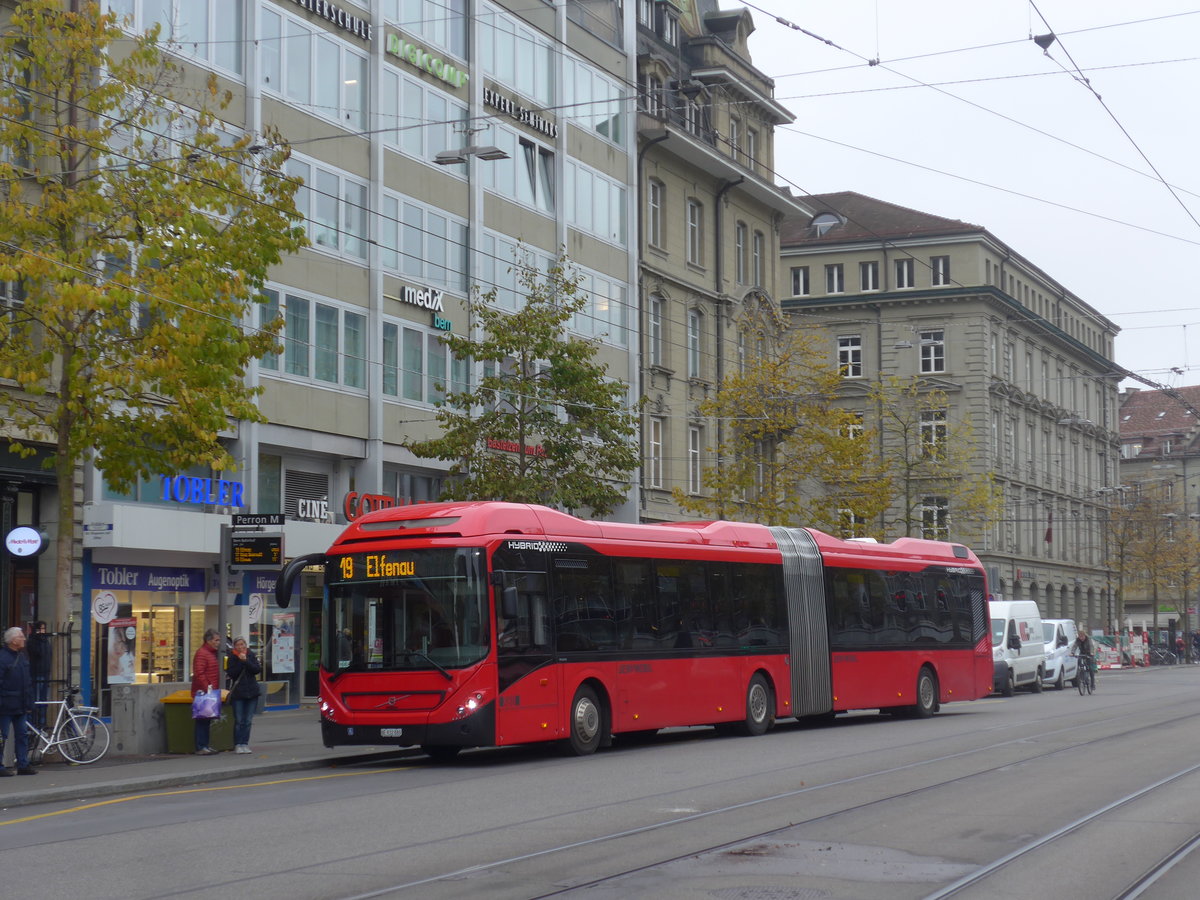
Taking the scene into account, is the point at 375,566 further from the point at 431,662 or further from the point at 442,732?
the point at 442,732

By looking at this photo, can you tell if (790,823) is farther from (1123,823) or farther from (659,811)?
(1123,823)

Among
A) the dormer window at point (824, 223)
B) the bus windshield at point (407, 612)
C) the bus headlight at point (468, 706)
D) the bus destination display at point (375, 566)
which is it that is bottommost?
the bus headlight at point (468, 706)

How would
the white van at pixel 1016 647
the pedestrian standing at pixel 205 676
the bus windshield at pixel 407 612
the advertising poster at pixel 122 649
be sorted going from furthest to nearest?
the white van at pixel 1016 647 → the advertising poster at pixel 122 649 → the pedestrian standing at pixel 205 676 → the bus windshield at pixel 407 612

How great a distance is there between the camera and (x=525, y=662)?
1997 cm

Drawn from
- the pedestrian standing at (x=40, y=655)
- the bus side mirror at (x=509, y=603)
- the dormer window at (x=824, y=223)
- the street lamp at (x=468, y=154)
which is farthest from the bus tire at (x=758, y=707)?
the dormer window at (x=824, y=223)

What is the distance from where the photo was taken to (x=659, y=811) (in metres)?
14.0

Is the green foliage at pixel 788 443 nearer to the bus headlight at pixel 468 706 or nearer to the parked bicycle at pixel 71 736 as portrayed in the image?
the bus headlight at pixel 468 706

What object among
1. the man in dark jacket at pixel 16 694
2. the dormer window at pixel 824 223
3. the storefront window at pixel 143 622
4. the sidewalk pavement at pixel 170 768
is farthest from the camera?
the dormer window at pixel 824 223

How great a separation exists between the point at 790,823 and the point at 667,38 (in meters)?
39.8

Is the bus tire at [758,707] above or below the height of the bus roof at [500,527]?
below

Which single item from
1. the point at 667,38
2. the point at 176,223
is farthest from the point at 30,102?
the point at 667,38

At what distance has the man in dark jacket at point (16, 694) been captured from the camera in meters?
18.1

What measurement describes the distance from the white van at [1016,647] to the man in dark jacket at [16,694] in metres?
28.1

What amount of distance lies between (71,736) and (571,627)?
240 inches
